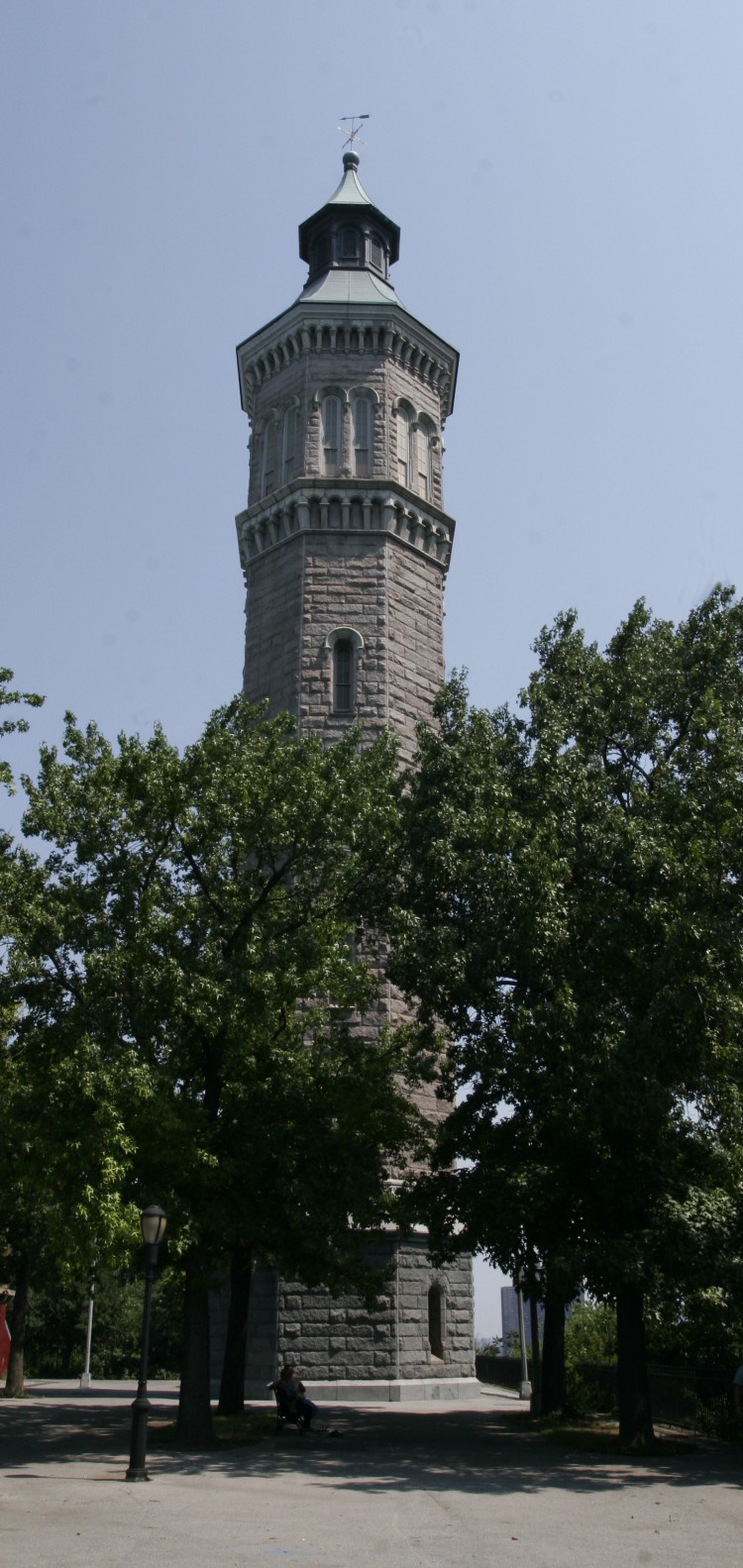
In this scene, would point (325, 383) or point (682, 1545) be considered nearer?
point (682, 1545)

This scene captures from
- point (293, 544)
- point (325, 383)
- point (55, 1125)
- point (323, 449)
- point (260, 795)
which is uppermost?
point (325, 383)

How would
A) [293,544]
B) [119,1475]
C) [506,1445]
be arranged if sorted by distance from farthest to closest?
1. [293,544]
2. [506,1445]
3. [119,1475]

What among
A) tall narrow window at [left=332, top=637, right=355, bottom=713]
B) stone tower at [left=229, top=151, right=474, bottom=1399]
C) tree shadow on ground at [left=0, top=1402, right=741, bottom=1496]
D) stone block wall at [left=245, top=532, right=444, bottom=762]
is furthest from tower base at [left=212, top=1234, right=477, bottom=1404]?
tall narrow window at [left=332, top=637, right=355, bottom=713]

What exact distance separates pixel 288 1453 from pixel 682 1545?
739 cm

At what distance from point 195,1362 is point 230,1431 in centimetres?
237

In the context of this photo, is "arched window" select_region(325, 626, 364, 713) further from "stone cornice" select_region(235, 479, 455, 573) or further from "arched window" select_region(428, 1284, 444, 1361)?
"arched window" select_region(428, 1284, 444, 1361)

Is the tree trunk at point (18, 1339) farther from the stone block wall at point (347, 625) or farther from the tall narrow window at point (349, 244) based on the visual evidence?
the tall narrow window at point (349, 244)

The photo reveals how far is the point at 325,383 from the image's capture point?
3116 cm

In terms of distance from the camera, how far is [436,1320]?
24484mm

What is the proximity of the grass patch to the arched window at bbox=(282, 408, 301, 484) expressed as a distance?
68.1ft

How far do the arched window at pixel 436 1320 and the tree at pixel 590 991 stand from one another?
7.38 metres

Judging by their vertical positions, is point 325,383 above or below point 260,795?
above

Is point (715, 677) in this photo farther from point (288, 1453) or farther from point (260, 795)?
point (288, 1453)

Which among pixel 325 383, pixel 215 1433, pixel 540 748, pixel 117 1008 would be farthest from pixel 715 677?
pixel 325 383
